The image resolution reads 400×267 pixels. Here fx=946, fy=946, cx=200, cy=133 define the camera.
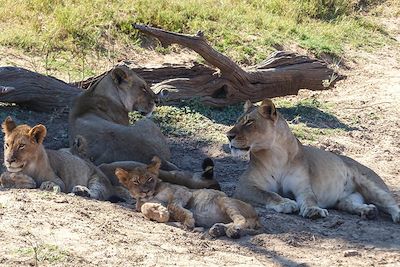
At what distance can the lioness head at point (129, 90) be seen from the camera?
409 inches

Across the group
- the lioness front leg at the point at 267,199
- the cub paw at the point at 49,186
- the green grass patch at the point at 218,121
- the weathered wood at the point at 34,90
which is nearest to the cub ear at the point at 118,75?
the weathered wood at the point at 34,90

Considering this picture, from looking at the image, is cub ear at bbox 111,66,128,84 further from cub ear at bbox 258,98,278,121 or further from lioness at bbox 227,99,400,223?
cub ear at bbox 258,98,278,121

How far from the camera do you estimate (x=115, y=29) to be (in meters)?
13.6

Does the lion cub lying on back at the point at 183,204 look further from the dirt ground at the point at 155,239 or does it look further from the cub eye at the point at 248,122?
the cub eye at the point at 248,122

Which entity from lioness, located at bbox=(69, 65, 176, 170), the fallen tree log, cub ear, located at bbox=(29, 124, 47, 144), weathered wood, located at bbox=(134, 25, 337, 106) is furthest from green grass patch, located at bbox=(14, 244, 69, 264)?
weathered wood, located at bbox=(134, 25, 337, 106)

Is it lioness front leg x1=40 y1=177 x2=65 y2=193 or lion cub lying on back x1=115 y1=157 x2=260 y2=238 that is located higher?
lion cub lying on back x1=115 y1=157 x2=260 y2=238

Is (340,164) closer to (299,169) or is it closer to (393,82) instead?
(299,169)

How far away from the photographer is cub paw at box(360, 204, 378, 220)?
8341mm

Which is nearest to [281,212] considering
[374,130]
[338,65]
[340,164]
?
[340,164]

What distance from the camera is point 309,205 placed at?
8008 millimetres

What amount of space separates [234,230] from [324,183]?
6.15 ft

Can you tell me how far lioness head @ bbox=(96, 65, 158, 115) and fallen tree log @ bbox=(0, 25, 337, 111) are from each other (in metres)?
0.66

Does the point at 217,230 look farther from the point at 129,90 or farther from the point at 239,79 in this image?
the point at 239,79

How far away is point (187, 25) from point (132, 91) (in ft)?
13.8
